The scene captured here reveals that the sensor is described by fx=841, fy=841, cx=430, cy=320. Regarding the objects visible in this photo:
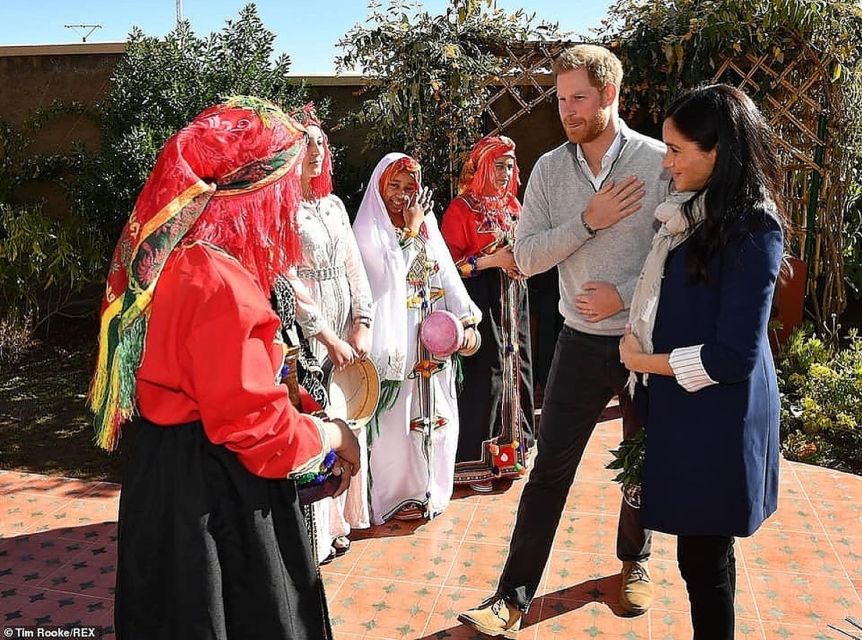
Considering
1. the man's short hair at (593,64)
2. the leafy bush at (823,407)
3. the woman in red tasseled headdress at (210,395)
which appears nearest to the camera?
the woman in red tasseled headdress at (210,395)

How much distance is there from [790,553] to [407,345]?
73.0 inches

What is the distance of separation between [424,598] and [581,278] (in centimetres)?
136

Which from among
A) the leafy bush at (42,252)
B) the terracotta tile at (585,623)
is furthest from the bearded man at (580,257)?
the leafy bush at (42,252)

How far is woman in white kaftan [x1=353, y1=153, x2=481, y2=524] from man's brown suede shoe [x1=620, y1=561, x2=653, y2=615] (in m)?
1.06

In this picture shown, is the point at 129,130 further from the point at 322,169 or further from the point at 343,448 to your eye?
the point at 343,448

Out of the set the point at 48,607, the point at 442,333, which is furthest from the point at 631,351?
the point at 48,607

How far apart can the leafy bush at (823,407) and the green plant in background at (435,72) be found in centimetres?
266

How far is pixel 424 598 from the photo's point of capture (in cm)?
318

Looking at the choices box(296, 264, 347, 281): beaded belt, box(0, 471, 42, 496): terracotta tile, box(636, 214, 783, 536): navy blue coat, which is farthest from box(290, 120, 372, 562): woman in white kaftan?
box(0, 471, 42, 496): terracotta tile

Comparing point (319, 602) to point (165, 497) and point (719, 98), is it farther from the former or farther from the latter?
A: point (719, 98)

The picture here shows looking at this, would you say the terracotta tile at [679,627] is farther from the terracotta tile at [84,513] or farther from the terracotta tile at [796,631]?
the terracotta tile at [84,513]

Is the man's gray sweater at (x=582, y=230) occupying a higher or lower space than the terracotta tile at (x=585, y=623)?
higher

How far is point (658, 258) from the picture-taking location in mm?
2287

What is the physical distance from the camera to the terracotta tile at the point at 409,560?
11.1 ft
